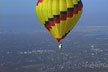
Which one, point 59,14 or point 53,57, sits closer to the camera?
point 59,14

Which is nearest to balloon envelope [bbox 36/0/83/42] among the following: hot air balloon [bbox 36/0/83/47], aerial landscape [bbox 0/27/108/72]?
hot air balloon [bbox 36/0/83/47]

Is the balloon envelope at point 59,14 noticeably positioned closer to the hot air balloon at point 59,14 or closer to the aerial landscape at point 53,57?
the hot air balloon at point 59,14

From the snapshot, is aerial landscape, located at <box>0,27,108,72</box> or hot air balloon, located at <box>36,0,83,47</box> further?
aerial landscape, located at <box>0,27,108,72</box>

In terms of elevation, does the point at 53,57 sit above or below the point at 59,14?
below

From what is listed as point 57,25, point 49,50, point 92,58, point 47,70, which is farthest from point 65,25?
point 49,50

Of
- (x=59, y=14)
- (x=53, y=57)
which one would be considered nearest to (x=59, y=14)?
(x=59, y=14)

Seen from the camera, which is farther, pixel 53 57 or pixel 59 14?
pixel 53 57

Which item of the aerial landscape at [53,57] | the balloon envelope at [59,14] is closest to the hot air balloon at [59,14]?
the balloon envelope at [59,14]

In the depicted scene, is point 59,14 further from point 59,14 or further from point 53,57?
point 53,57

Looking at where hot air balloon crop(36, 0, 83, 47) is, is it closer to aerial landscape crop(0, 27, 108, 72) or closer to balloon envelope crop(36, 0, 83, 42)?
→ balloon envelope crop(36, 0, 83, 42)
